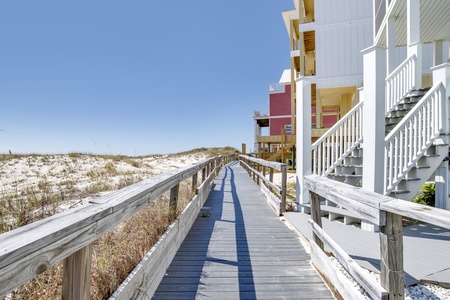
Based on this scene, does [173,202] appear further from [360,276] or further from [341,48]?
[341,48]

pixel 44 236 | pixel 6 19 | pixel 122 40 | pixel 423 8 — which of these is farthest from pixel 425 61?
pixel 6 19

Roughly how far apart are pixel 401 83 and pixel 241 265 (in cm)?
562

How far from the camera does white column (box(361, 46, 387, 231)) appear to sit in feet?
10.9

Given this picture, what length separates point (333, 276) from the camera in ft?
6.81

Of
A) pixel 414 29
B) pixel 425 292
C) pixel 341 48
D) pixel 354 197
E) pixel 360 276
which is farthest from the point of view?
pixel 341 48

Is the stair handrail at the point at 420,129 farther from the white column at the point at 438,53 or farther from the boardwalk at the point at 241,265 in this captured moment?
the white column at the point at 438,53

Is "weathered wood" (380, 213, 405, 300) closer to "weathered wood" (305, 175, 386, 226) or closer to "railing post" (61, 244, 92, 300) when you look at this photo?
"weathered wood" (305, 175, 386, 226)

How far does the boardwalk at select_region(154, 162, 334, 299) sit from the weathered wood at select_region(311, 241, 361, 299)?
0.30 ft

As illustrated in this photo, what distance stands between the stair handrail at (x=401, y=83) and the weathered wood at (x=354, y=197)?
423 cm

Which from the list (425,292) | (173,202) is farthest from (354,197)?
(173,202)

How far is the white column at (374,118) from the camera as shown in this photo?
3326 mm

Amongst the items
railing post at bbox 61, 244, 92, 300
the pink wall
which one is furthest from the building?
the pink wall

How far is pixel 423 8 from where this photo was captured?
6.12 meters

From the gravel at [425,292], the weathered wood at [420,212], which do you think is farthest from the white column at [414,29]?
the weathered wood at [420,212]
